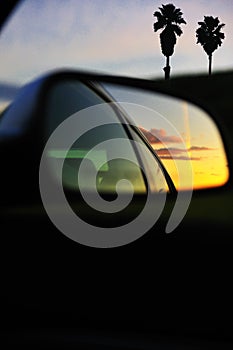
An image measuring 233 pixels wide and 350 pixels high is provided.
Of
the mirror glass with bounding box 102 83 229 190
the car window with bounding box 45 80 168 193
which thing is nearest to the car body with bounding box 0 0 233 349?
the car window with bounding box 45 80 168 193

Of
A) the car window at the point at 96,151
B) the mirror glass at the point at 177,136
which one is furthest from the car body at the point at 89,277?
the mirror glass at the point at 177,136

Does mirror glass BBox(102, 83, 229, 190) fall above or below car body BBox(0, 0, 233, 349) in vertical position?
above

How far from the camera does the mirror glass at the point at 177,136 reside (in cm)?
260

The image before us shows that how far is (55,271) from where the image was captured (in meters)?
2.11

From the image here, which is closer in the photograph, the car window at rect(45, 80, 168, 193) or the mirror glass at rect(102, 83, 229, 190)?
the car window at rect(45, 80, 168, 193)

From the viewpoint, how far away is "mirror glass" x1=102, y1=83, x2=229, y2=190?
260 centimetres

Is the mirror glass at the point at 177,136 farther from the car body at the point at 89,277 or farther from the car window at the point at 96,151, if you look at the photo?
the car body at the point at 89,277

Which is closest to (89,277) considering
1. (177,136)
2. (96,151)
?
(96,151)

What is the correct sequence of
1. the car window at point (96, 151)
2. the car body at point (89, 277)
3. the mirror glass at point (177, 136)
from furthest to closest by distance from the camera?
the mirror glass at point (177, 136) → the car window at point (96, 151) → the car body at point (89, 277)

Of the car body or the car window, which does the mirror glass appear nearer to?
the car window

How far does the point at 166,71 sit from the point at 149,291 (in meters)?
2.41

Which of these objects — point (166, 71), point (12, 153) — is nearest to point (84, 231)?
point (12, 153)

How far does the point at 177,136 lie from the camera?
2719mm

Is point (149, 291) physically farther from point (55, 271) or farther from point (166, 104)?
point (166, 104)
